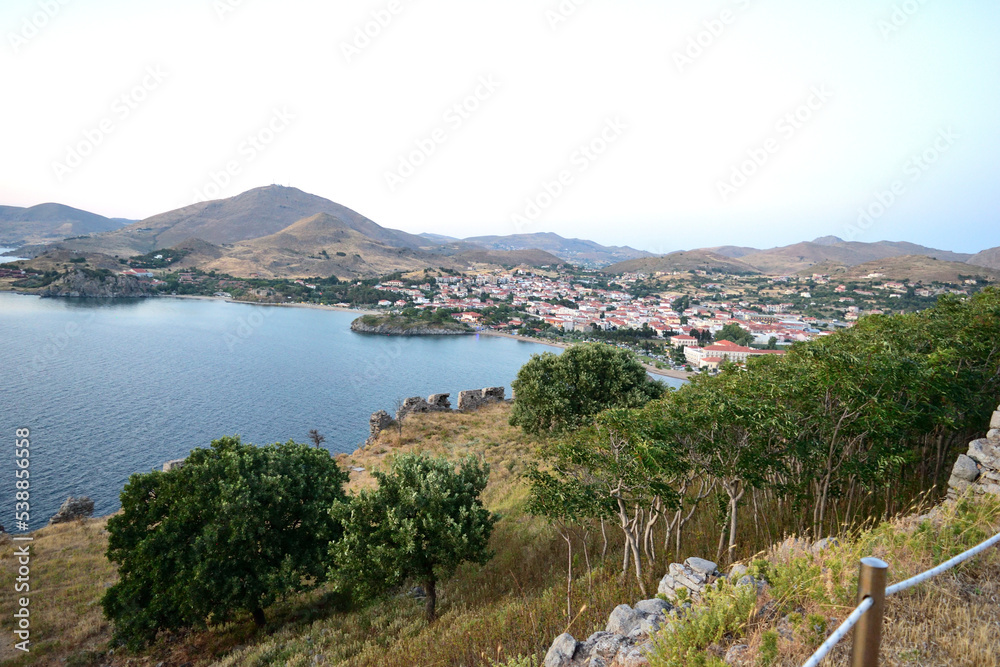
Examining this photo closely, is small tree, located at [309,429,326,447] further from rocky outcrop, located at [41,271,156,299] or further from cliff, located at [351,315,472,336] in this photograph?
rocky outcrop, located at [41,271,156,299]

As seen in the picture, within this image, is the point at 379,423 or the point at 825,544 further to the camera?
the point at 379,423

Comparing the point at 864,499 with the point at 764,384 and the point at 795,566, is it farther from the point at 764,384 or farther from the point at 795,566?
the point at 795,566

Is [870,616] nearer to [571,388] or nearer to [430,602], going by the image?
[430,602]

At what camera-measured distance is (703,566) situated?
614 cm

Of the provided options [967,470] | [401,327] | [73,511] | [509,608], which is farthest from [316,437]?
[401,327]

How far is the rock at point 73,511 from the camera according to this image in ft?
72.7

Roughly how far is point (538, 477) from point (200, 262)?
203 metres

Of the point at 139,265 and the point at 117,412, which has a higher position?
the point at 139,265

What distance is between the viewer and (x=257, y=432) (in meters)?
40.5

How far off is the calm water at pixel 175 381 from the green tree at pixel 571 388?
22.1 m

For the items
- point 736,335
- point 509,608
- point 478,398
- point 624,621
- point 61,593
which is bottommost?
point 736,335

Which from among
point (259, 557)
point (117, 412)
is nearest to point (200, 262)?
point (117, 412)

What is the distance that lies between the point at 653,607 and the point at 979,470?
18.2ft

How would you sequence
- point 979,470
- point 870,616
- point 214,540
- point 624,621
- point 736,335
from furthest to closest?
1. point 736,335
2. point 214,540
3. point 979,470
4. point 624,621
5. point 870,616
